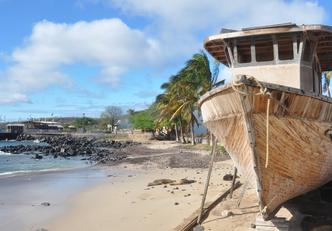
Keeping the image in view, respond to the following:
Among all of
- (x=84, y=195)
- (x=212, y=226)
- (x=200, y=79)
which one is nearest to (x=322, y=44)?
(x=212, y=226)

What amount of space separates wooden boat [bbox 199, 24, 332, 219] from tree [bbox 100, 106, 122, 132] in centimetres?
12395

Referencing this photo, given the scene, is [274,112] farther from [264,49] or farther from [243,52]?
[243,52]

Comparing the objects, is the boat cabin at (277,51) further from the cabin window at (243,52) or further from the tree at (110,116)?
the tree at (110,116)

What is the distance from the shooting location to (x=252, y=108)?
8.76 metres

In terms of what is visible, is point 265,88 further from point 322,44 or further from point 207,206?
point 207,206

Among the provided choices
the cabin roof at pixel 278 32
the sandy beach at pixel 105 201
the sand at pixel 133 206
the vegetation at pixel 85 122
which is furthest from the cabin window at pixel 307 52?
the vegetation at pixel 85 122

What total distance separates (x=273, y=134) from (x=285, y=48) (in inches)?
115

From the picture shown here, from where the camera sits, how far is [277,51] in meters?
10.7

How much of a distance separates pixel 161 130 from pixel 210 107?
6336 centimetres

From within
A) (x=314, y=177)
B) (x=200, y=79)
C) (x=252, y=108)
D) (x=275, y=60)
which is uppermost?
(x=200, y=79)

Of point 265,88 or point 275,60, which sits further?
point 275,60

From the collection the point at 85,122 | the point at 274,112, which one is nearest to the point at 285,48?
the point at 274,112

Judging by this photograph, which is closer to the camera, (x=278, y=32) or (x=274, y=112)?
(x=274, y=112)

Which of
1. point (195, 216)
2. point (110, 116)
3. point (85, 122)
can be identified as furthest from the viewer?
point (85, 122)
